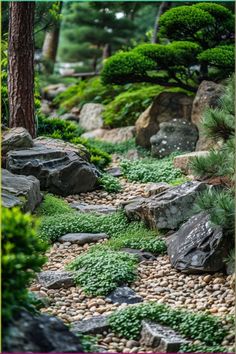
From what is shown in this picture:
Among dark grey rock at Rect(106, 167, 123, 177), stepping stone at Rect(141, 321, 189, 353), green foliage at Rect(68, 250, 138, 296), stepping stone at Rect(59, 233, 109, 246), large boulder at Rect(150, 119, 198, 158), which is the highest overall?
large boulder at Rect(150, 119, 198, 158)

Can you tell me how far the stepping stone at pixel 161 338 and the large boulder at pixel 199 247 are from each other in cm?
108

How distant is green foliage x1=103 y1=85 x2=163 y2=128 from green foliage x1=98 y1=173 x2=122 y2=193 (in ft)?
9.02

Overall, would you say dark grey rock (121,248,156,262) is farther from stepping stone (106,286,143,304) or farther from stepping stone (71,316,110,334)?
stepping stone (71,316,110,334)

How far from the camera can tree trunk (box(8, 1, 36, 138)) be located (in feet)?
26.9

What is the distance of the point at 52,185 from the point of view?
7.60m

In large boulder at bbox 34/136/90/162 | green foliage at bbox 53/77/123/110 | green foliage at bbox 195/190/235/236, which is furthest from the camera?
green foliage at bbox 53/77/123/110

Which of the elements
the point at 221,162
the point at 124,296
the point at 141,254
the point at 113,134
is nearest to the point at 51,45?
the point at 113,134

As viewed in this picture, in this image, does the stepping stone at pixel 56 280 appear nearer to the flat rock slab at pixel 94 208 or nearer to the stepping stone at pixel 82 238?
the stepping stone at pixel 82 238

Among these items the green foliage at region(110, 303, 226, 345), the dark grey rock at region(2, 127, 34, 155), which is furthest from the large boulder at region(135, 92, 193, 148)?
the green foliage at region(110, 303, 226, 345)

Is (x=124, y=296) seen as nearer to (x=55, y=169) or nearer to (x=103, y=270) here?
(x=103, y=270)

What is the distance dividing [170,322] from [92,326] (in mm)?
497

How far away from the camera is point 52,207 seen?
7121 millimetres

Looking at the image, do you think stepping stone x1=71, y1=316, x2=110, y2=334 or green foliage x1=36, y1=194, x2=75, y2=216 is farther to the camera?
green foliage x1=36, y1=194, x2=75, y2=216

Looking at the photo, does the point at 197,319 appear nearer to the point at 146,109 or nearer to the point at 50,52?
the point at 146,109
